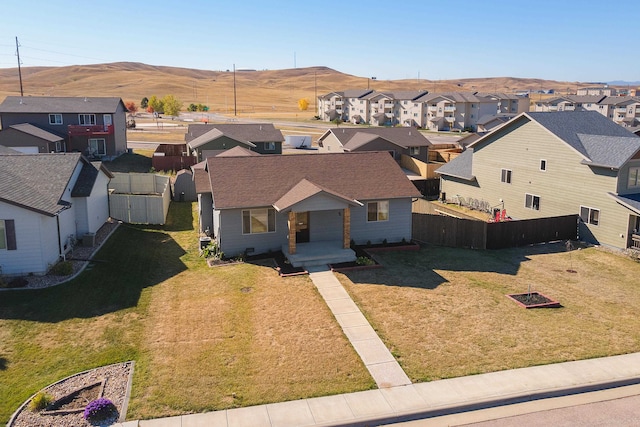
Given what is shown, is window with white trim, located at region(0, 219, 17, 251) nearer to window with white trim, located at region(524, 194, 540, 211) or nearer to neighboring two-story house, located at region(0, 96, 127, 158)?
window with white trim, located at region(524, 194, 540, 211)

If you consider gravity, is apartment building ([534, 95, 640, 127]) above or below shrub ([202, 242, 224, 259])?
above

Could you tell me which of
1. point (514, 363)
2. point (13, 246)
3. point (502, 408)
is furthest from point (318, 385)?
point (13, 246)

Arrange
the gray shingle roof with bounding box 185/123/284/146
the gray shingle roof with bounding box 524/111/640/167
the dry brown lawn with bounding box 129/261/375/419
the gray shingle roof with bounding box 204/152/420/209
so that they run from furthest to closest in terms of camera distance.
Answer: the gray shingle roof with bounding box 185/123/284/146, the gray shingle roof with bounding box 524/111/640/167, the gray shingle roof with bounding box 204/152/420/209, the dry brown lawn with bounding box 129/261/375/419

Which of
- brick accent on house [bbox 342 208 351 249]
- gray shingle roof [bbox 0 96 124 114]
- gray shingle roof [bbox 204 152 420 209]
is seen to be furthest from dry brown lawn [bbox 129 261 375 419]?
gray shingle roof [bbox 0 96 124 114]

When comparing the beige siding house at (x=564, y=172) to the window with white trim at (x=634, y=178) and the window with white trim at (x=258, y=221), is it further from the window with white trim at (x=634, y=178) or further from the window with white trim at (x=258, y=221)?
the window with white trim at (x=258, y=221)

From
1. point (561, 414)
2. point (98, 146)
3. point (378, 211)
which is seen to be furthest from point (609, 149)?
point (98, 146)
